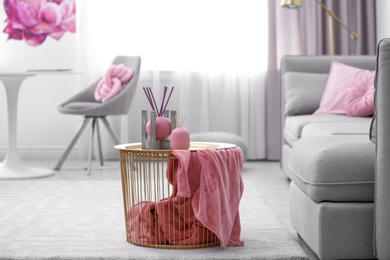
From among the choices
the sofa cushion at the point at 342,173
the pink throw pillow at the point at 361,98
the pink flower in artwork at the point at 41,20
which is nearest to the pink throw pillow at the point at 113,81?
the pink flower in artwork at the point at 41,20

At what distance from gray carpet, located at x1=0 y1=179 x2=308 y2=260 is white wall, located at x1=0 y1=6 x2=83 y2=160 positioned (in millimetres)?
1840

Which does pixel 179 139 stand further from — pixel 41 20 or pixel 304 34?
pixel 41 20

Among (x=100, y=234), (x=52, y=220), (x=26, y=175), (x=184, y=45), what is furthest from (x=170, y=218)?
(x=184, y=45)

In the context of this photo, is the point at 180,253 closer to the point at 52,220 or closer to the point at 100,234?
the point at 100,234

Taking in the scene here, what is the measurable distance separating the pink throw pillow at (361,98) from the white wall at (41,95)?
2416 millimetres

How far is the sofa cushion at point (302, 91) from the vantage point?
4.67 meters

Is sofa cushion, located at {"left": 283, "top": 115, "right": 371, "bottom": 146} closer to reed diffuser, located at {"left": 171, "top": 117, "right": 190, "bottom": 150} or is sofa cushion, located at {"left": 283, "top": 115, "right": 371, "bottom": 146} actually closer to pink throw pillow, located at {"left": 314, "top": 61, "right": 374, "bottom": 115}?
pink throw pillow, located at {"left": 314, "top": 61, "right": 374, "bottom": 115}

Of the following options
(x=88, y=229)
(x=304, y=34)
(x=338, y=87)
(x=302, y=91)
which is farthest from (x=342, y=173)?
(x=304, y=34)

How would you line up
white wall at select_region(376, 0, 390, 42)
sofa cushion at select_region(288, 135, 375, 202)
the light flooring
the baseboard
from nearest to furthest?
sofa cushion at select_region(288, 135, 375, 202), the light flooring, white wall at select_region(376, 0, 390, 42), the baseboard

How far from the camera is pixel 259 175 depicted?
16.1ft

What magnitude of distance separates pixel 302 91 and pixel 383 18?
1.21 metres

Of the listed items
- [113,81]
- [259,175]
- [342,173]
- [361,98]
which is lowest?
[259,175]

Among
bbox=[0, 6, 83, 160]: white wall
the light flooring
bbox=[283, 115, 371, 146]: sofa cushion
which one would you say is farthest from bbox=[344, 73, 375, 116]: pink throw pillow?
bbox=[0, 6, 83, 160]: white wall

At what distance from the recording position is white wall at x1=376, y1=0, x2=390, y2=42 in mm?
5297
